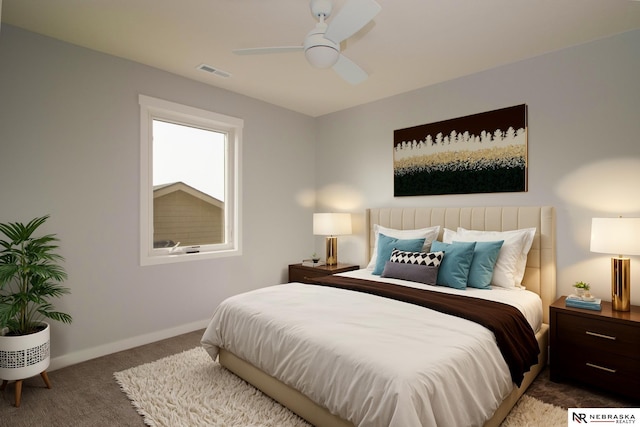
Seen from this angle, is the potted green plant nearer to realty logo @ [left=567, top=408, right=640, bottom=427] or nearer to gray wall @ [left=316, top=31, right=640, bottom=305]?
realty logo @ [left=567, top=408, right=640, bottom=427]

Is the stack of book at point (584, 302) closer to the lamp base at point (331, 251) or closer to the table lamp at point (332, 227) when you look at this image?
the table lamp at point (332, 227)

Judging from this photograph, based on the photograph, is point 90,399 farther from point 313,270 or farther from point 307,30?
point 307,30

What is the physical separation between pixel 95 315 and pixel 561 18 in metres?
4.27

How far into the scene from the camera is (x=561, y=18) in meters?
2.42

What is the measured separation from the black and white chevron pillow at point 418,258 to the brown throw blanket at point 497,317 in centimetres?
35

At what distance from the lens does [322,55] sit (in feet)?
6.57

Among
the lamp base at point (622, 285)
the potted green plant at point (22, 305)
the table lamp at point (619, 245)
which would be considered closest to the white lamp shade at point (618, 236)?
the table lamp at point (619, 245)

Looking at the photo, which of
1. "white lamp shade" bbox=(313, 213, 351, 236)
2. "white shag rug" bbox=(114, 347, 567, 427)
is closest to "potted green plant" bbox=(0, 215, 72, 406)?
"white shag rug" bbox=(114, 347, 567, 427)

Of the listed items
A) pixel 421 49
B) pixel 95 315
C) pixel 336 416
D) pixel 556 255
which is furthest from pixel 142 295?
pixel 556 255

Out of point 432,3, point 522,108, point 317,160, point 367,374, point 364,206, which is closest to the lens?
point 367,374

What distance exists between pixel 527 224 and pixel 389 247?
1.22 m

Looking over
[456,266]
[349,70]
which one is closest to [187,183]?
[349,70]

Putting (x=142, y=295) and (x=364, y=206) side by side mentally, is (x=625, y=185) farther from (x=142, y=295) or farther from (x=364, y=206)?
(x=142, y=295)

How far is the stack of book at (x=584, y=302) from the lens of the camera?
242 cm
